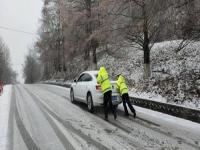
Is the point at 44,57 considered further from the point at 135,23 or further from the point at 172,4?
the point at 172,4

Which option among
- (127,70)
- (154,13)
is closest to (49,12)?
(127,70)

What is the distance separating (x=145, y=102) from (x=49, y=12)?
33625 mm

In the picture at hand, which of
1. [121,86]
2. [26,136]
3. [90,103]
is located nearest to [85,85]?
[90,103]

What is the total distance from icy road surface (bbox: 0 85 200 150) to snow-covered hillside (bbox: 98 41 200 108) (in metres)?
2.71

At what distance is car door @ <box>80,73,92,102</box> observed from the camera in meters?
12.3

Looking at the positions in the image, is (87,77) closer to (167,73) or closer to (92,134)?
(92,134)

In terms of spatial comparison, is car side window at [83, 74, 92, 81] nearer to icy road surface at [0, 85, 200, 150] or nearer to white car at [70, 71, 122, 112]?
white car at [70, 71, 122, 112]

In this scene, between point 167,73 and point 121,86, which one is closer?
point 121,86

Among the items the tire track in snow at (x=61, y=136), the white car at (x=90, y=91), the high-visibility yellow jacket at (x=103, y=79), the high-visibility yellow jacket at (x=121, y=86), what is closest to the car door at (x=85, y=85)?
the white car at (x=90, y=91)

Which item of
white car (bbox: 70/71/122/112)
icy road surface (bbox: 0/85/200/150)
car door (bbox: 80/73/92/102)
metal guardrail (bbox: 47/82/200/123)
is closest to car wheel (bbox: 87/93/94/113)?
white car (bbox: 70/71/122/112)

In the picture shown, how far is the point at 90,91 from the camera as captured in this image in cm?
1175

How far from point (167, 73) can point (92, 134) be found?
33.4 feet

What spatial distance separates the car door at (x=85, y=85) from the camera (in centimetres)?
1226

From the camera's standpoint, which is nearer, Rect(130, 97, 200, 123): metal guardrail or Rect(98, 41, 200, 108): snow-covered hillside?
Rect(130, 97, 200, 123): metal guardrail
